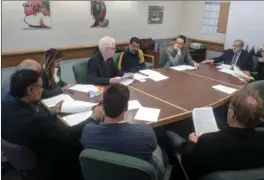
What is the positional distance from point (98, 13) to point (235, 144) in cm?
347

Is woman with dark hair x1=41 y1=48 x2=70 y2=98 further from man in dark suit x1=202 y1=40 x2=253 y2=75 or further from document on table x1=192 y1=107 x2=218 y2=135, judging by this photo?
man in dark suit x1=202 y1=40 x2=253 y2=75

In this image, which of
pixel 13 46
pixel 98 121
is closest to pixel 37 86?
pixel 98 121

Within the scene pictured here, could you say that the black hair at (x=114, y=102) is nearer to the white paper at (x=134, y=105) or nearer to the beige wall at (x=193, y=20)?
the white paper at (x=134, y=105)

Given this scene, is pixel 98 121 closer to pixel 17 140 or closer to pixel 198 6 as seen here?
pixel 17 140

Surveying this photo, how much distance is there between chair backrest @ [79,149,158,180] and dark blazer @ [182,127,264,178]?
404mm

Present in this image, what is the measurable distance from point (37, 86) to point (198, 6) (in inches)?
181

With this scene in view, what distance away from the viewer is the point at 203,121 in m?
1.94

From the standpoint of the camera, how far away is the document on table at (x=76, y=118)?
5.83 ft

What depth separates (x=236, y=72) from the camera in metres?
3.27

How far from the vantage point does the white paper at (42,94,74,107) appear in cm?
210

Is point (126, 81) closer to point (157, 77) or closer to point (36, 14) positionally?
point (157, 77)

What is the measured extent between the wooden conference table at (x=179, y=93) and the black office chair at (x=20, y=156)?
699 millimetres

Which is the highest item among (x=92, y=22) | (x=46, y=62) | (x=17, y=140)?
(x=92, y=22)

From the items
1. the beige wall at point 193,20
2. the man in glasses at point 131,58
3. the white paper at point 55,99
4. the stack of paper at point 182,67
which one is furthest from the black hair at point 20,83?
the beige wall at point 193,20
